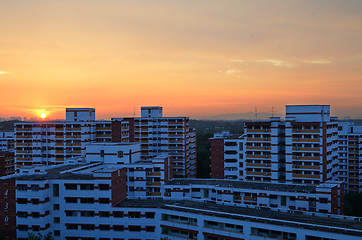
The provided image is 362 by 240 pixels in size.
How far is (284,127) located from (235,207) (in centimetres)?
3453

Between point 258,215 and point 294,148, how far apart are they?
3463 cm

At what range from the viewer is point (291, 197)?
7169 centimetres

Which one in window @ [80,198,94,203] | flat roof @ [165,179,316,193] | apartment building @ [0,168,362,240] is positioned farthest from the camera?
flat roof @ [165,179,316,193]

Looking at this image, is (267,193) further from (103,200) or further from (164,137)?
(164,137)

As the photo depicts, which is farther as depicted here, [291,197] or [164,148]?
[164,148]

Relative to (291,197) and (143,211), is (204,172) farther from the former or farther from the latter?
(143,211)

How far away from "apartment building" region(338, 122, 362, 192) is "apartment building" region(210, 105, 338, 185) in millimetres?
32093

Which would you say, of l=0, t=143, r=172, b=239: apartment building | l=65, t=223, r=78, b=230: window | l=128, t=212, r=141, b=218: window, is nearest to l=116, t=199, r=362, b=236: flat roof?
l=128, t=212, r=141, b=218: window

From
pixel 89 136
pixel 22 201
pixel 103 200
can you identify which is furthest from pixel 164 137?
pixel 22 201

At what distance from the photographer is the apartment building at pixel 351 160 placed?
116562mm

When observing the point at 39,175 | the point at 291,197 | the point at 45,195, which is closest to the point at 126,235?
the point at 45,195

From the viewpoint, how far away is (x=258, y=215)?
54188 millimetres

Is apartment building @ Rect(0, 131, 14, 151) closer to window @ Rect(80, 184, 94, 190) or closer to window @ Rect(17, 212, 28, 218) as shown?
window @ Rect(17, 212, 28, 218)

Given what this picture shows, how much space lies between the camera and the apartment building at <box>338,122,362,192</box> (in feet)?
382
